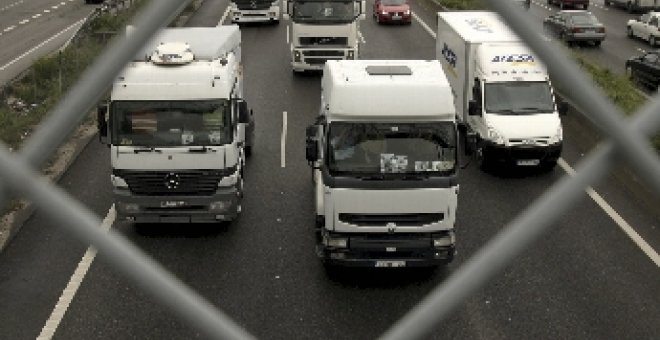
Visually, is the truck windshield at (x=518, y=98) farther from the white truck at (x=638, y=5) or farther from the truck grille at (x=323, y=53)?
the white truck at (x=638, y=5)

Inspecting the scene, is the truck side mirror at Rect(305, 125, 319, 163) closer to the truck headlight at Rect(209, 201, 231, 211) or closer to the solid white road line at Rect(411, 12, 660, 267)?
the truck headlight at Rect(209, 201, 231, 211)

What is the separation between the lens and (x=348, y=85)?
12203 mm

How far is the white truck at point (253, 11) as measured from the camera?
39.4m

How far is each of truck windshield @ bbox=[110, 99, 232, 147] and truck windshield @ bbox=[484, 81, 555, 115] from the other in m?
8.00

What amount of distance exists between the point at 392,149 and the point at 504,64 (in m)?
7.92

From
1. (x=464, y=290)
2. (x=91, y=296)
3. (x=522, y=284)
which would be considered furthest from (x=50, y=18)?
(x=464, y=290)

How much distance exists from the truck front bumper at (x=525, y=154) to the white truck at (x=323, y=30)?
10.8 meters

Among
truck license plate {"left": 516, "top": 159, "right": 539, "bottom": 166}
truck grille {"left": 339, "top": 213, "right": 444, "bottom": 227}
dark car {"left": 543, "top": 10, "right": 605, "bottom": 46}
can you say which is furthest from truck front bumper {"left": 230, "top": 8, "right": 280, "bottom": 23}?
truck grille {"left": 339, "top": 213, "right": 444, "bottom": 227}

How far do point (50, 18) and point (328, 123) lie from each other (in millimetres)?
38259

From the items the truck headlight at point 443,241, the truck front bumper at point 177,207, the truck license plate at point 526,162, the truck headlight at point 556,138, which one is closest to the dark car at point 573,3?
the truck headlight at point 556,138

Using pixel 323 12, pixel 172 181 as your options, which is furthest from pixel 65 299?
pixel 323 12

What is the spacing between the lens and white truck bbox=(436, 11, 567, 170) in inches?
700

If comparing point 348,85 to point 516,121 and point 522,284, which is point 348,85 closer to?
point 522,284

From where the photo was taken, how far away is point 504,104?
18.5m
